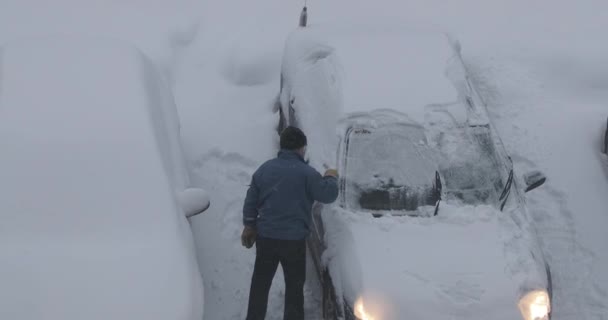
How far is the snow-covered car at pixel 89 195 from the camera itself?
177 inches

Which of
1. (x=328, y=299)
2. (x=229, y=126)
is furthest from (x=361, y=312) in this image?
(x=229, y=126)

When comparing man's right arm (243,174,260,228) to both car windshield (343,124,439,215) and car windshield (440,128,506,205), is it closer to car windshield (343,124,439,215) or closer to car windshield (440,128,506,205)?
car windshield (343,124,439,215)

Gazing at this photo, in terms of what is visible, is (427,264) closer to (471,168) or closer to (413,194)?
(413,194)

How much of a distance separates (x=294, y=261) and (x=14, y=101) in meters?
2.33

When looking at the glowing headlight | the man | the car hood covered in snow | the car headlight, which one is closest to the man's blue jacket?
the man

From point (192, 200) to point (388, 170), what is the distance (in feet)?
4.76

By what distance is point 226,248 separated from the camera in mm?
6617

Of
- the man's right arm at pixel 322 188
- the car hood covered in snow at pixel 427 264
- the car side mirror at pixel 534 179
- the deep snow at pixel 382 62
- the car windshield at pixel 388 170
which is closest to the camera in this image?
the car hood covered in snow at pixel 427 264

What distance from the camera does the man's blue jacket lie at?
5223 mm

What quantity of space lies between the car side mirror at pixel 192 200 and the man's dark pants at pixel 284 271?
0.52 meters

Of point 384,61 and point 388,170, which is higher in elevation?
point 384,61

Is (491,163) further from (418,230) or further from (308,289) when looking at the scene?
(308,289)

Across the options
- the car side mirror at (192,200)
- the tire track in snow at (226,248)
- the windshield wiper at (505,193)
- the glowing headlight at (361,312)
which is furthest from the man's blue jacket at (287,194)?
the windshield wiper at (505,193)

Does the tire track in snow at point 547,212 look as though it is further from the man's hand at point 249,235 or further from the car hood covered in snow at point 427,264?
the man's hand at point 249,235
